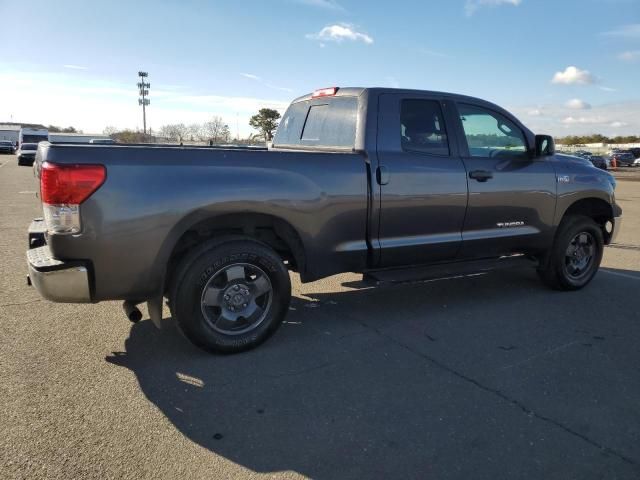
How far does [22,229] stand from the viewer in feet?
28.9

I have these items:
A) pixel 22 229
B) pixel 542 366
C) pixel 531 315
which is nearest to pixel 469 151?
pixel 531 315

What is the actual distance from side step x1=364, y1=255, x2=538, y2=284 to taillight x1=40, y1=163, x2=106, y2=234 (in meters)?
2.36

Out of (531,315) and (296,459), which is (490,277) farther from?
(296,459)

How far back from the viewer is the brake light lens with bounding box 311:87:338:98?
4.86 m

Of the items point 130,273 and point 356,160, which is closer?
point 130,273

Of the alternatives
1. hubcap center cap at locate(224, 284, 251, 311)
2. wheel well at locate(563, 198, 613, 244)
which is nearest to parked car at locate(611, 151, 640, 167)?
wheel well at locate(563, 198, 613, 244)

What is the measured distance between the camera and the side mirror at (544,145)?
5168 millimetres

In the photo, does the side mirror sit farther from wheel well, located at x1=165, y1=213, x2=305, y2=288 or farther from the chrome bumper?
the chrome bumper

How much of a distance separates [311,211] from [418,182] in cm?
109

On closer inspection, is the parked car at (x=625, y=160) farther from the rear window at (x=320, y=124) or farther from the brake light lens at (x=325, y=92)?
the brake light lens at (x=325, y=92)

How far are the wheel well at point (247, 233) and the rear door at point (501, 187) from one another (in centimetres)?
178

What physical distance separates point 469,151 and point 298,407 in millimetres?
3071

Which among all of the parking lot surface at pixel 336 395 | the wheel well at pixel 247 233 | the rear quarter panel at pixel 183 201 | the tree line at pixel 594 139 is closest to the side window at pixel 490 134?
the rear quarter panel at pixel 183 201

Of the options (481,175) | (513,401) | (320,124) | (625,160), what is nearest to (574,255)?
(481,175)
